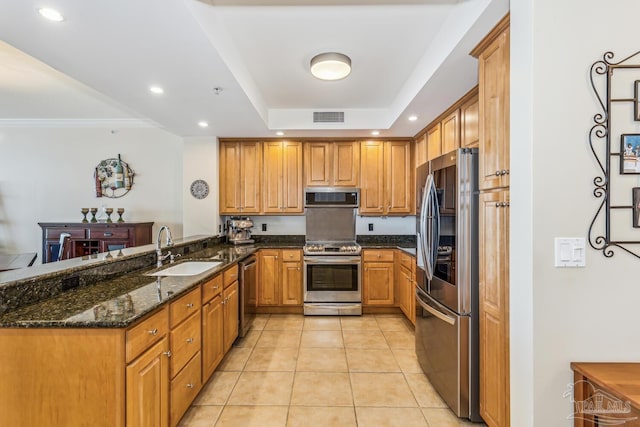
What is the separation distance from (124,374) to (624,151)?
7.78ft

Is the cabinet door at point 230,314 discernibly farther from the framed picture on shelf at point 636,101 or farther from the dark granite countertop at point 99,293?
the framed picture on shelf at point 636,101

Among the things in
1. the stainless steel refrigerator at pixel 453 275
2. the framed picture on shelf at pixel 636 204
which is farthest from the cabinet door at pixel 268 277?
the framed picture on shelf at pixel 636 204

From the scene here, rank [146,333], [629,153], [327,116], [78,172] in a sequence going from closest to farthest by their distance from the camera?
[629,153] < [146,333] < [327,116] < [78,172]

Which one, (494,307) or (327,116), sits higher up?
(327,116)

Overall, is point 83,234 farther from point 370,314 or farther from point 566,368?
point 566,368

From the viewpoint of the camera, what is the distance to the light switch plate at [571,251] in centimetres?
131

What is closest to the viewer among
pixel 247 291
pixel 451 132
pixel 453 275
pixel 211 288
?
pixel 453 275

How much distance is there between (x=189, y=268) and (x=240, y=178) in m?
1.93

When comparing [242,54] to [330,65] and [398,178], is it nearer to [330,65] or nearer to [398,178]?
[330,65]

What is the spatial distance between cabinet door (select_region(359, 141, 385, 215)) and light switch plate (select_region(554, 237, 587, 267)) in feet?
10.3

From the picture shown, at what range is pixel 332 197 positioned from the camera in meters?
4.43

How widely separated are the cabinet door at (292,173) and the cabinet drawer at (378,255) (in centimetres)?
113

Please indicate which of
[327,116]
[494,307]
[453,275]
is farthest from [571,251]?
[327,116]

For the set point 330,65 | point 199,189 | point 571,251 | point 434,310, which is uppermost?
point 330,65
